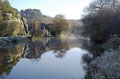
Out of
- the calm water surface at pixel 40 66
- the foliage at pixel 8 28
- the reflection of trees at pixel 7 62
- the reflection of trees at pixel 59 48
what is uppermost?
the foliage at pixel 8 28

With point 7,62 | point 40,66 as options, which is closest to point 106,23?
point 40,66

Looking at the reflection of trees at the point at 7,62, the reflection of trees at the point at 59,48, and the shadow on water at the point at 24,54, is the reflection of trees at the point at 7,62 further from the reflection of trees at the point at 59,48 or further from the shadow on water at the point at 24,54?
the reflection of trees at the point at 59,48

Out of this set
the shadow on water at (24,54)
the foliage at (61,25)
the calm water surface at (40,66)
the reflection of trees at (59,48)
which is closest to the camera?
the calm water surface at (40,66)

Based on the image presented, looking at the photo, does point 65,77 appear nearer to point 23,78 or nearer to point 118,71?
point 23,78

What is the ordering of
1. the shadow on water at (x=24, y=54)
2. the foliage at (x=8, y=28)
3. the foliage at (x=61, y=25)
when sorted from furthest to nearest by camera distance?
the foliage at (x=61, y=25) → the foliage at (x=8, y=28) → the shadow on water at (x=24, y=54)

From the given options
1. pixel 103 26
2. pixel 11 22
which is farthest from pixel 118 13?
pixel 11 22

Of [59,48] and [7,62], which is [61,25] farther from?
[7,62]

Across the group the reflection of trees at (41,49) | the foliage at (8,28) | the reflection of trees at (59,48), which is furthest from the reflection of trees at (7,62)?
the foliage at (8,28)

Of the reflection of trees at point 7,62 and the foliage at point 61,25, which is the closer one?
the reflection of trees at point 7,62

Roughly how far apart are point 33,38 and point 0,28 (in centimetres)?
958

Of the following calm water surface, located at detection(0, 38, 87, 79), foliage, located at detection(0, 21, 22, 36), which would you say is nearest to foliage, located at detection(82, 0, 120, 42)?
calm water surface, located at detection(0, 38, 87, 79)

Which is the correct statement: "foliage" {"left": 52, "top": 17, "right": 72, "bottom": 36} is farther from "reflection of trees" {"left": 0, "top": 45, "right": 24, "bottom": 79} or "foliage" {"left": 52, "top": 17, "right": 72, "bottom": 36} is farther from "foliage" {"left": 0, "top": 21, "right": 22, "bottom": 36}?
"reflection of trees" {"left": 0, "top": 45, "right": 24, "bottom": 79}

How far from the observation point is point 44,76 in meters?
8.90

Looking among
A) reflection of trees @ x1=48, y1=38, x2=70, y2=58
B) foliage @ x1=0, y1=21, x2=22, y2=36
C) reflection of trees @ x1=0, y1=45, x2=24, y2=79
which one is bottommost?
reflection of trees @ x1=48, y1=38, x2=70, y2=58
